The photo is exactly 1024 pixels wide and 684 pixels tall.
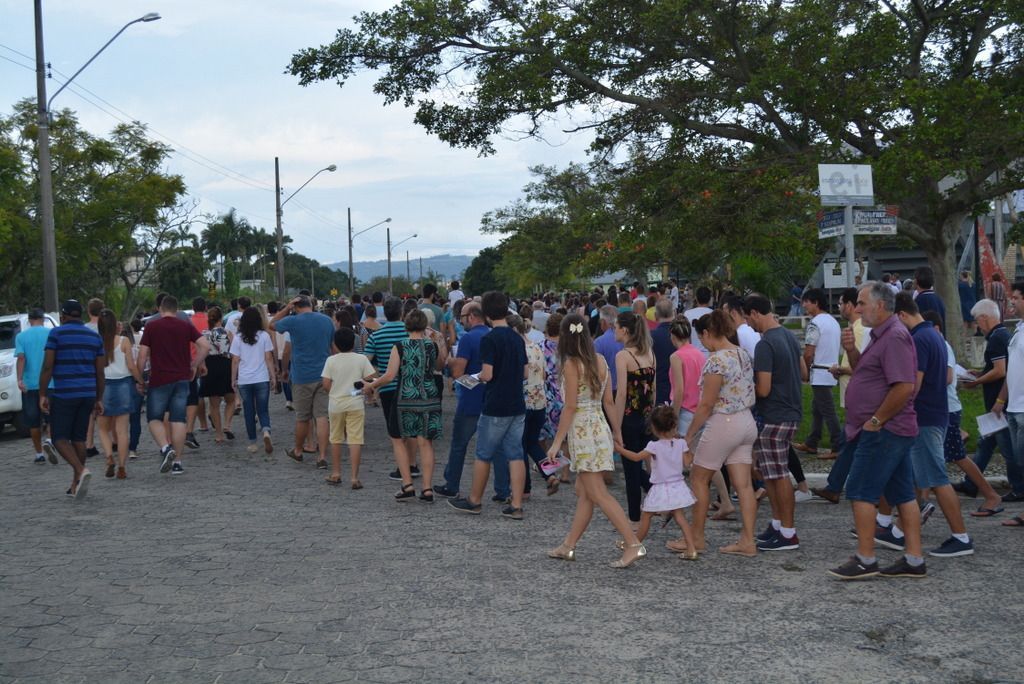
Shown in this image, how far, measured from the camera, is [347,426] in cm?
1061

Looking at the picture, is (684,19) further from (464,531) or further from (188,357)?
(464,531)

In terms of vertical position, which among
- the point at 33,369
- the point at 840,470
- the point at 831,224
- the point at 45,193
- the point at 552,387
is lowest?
the point at 840,470

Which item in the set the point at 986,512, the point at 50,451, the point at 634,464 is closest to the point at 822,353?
the point at 986,512

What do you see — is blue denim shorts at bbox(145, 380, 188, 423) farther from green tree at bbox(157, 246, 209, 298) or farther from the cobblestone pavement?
green tree at bbox(157, 246, 209, 298)

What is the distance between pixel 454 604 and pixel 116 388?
652 cm

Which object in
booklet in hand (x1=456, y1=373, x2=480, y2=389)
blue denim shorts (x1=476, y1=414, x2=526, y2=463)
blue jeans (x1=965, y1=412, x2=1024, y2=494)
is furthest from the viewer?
booklet in hand (x1=456, y1=373, x2=480, y2=389)

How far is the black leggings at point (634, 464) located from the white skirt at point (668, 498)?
868 mm

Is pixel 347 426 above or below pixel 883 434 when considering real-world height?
below

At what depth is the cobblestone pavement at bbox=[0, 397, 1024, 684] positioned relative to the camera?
5195mm

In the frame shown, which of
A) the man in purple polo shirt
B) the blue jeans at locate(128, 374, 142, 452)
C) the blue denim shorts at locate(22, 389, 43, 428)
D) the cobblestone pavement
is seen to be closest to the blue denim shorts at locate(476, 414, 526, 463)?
the cobblestone pavement

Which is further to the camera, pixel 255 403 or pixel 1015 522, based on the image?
pixel 255 403

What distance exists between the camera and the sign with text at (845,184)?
34.1 feet

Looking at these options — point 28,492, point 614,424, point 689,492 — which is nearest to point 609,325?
point 614,424

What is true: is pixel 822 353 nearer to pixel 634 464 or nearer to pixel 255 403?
pixel 634 464
